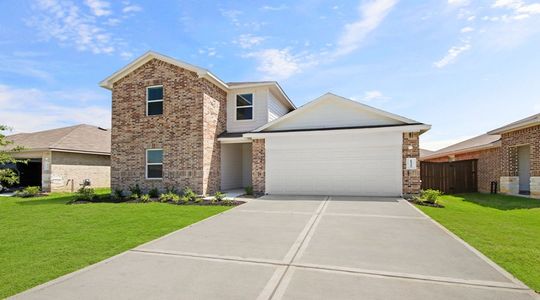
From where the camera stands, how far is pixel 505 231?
638cm

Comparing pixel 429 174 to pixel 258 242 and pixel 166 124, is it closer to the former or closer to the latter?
pixel 258 242

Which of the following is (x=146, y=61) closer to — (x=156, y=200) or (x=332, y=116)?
(x=156, y=200)

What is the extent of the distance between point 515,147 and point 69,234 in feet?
64.1

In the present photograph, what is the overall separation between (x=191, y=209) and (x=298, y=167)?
560 cm

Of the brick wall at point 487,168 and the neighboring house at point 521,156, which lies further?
the brick wall at point 487,168

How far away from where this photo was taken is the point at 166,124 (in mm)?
13922

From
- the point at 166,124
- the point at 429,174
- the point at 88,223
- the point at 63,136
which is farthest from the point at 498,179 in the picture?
the point at 63,136

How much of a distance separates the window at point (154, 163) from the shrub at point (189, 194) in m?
1.86

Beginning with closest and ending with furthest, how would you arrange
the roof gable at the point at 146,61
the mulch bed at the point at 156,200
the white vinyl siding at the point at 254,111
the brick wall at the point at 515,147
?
1. the mulch bed at the point at 156,200
2. the brick wall at the point at 515,147
3. the roof gable at the point at 146,61
4. the white vinyl siding at the point at 254,111

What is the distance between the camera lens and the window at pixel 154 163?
46.2 ft

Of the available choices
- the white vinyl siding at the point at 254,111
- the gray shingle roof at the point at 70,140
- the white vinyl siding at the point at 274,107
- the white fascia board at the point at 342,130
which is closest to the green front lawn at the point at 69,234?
the white fascia board at the point at 342,130

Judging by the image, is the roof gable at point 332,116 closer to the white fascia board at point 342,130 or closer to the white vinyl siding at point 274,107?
the white fascia board at point 342,130

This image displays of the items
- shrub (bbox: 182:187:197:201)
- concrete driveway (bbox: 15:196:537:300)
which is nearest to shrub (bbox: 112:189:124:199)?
shrub (bbox: 182:187:197:201)

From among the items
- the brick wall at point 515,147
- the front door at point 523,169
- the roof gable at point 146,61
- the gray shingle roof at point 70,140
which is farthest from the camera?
the gray shingle roof at point 70,140
